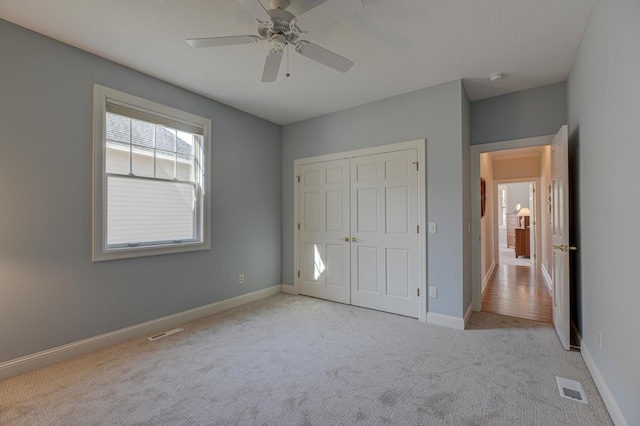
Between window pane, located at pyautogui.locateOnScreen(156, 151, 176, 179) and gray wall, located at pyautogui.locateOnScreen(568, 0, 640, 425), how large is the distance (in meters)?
3.79

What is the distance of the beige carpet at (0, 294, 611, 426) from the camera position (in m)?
1.82

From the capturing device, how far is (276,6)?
6.54ft

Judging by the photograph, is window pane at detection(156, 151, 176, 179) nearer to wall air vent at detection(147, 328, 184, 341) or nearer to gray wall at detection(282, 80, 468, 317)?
wall air vent at detection(147, 328, 184, 341)

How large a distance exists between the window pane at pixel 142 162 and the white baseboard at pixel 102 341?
1.57 meters

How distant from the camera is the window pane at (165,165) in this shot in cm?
326

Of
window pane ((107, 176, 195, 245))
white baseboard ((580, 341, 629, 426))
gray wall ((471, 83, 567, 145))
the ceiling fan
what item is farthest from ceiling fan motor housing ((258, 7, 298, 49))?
white baseboard ((580, 341, 629, 426))

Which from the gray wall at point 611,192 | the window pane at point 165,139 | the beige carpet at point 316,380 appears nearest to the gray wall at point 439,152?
the beige carpet at point 316,380

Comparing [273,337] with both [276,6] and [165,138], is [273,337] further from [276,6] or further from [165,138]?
[276,6]

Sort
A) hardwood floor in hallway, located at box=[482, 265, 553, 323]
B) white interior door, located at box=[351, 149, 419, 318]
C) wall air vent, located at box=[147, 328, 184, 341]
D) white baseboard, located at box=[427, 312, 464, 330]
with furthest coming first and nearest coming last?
hardwood floor in hallway, located at box=[482, 265, 553, 323], white interior door, located at box=[351, 149, 419, 318], white baseboard, located at box=[427, 312, 464, 330], wall air vent, located at box=[147, 328, 184, 341]

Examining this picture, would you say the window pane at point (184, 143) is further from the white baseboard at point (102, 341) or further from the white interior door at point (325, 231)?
the white baseboard at point (102, 341)

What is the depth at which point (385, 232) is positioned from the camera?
3.80 m

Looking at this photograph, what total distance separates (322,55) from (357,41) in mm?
545

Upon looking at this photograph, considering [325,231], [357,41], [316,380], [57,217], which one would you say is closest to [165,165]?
[57,217]

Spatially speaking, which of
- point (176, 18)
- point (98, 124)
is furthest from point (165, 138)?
point (176, 18)
